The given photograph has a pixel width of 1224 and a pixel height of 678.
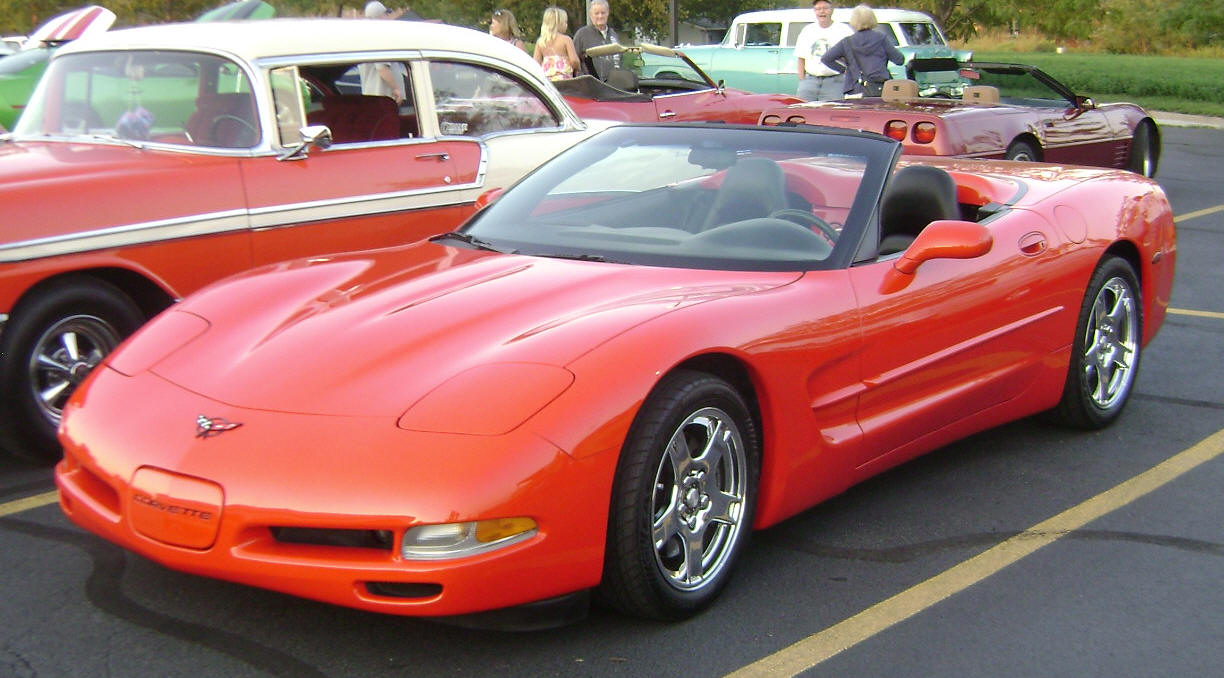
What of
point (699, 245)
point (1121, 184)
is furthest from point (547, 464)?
point (1121, 184)

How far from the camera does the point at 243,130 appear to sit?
5852 mm

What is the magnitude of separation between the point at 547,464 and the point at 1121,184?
353 centimetres

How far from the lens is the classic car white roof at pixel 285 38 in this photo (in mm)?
6105

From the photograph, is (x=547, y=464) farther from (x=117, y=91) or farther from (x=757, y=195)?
(x=117, y=91)

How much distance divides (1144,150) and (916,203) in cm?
891

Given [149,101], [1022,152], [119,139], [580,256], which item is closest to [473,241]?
[580,256]

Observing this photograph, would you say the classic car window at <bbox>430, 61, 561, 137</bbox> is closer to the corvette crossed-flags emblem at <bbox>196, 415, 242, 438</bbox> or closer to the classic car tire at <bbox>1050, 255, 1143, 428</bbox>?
the classic car tire at <bbox>1050, 255, 1143, 428</bbox>

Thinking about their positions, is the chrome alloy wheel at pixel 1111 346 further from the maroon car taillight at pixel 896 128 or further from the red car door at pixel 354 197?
the maroon car taillight at pixel 896 128

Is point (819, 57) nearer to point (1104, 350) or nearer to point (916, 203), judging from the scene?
point (1104, 350)

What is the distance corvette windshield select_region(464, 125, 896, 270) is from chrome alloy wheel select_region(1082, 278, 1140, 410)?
129 centimetres

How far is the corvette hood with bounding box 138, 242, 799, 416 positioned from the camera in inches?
132

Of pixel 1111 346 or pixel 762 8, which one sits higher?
pixel 1111 346

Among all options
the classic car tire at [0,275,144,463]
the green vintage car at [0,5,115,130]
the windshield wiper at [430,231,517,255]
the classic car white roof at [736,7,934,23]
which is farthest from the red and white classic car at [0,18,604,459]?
the classic car white roof at [736,7,934,23]

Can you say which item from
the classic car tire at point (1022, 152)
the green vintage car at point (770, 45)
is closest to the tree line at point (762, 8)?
the green vintage car at point (770, 45)
